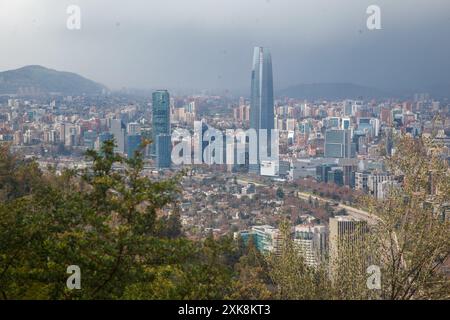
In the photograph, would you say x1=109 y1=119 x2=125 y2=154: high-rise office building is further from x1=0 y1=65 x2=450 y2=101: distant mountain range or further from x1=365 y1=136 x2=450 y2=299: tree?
x1=365 y1=136 x2=450 y2=299: tree

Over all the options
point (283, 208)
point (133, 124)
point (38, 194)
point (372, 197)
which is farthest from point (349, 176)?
point (38, 194)

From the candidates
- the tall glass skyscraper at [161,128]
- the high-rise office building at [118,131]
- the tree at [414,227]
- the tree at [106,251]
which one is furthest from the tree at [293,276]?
the tall glass skyscraper at [161,128]

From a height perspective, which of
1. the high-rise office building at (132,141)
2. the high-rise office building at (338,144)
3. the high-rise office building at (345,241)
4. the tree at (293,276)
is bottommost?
the tree at (293,276)

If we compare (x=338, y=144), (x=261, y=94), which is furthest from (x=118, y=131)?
(x=338, y=144)

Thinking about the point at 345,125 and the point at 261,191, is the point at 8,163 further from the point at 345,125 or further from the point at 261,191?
the point at 345,125

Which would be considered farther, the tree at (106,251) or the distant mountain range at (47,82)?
the distant mountain range at (47,82)

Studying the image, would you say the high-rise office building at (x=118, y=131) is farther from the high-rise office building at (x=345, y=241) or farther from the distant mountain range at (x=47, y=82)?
the high-rise office building at (x=345, y=241)

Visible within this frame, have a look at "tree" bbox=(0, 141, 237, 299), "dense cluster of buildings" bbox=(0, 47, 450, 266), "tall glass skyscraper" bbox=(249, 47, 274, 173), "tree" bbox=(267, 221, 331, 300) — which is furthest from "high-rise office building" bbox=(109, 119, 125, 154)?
"tree" bbox=(267, 221, 331, 300)
